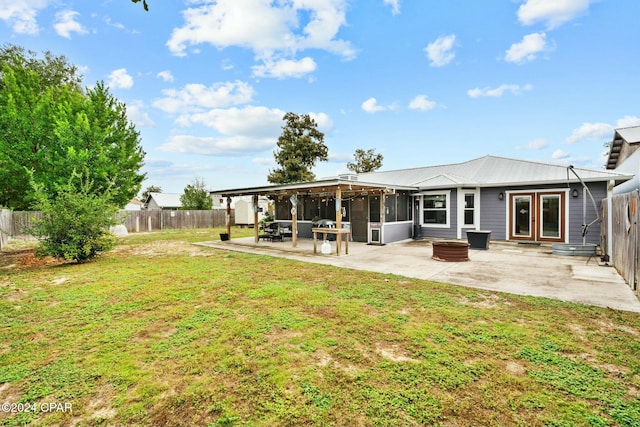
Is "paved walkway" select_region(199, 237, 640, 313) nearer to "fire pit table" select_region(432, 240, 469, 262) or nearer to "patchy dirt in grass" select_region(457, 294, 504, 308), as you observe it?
"fire pit table" select_region(432, 240, 469, 262)

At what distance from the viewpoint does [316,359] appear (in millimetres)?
2773

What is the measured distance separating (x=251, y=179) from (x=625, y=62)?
1192 inches

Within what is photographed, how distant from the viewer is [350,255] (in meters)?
9.07

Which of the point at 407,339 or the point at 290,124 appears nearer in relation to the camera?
the point at 407,339

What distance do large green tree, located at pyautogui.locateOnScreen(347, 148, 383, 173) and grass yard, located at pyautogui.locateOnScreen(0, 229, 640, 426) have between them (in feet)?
92.9

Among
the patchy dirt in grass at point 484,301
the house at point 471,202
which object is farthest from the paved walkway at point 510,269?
the house at point 471,202

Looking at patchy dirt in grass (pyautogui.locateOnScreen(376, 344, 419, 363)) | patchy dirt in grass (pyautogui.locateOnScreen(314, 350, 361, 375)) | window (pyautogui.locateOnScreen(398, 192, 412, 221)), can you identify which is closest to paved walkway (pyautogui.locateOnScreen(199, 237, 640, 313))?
window (pyautogui.locateOnScreen(398, 192, 412, 221))

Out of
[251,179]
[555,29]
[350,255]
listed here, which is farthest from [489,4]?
[251,179]

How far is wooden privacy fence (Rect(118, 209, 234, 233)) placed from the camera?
21016mm

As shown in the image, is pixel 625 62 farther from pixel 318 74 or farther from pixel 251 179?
pixel 251 179

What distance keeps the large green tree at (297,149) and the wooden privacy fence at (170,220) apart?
6660 millimetres

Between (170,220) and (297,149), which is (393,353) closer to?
(170,220)

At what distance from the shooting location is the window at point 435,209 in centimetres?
1235

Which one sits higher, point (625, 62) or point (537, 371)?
point (625, 62)
